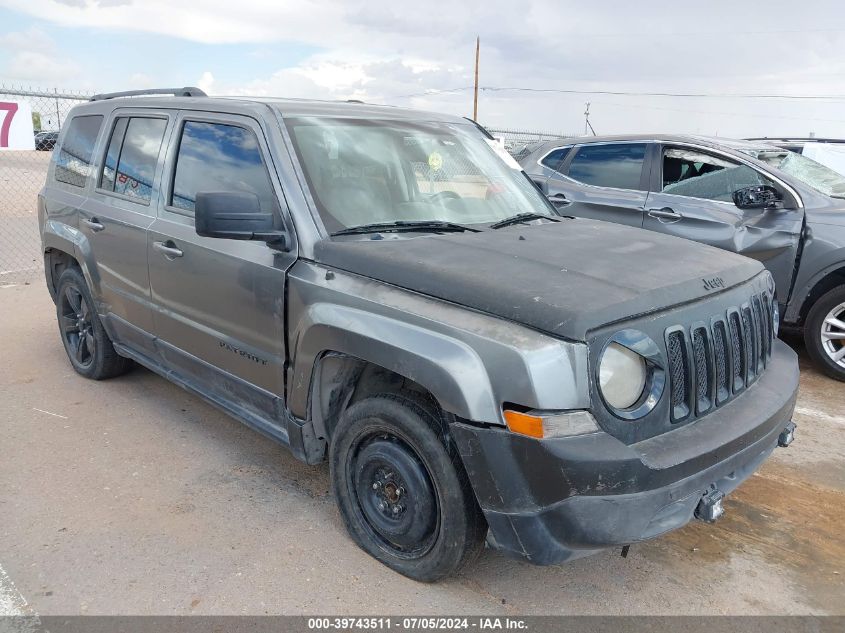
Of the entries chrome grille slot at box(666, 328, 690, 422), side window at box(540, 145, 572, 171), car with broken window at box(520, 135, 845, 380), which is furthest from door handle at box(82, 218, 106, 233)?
side window at box(540, 145, 572, 171)

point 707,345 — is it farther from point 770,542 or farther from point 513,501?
point 770,542

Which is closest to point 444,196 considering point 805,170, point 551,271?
point 551,271

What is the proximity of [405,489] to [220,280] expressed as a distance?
1.45m

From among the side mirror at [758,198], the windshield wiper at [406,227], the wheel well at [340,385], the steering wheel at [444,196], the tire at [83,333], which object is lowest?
the tire at [83,333]

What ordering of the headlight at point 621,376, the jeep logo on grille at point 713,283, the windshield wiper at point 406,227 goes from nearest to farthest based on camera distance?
the headlight at point 621,376
the jeep logo on grille at point 713,283
the windshield wiper at point 406,227

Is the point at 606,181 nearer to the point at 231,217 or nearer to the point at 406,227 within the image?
the point at 406,227

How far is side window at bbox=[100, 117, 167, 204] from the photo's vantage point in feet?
12.9

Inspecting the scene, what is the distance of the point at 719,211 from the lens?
5.75 metres

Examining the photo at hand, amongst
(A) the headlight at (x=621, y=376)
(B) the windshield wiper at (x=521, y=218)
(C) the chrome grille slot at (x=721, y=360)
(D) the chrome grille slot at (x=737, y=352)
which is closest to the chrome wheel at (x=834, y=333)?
(B) the windshield wiper at (x=521, y=218)

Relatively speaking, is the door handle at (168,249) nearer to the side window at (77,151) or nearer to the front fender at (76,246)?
the front fender at (76,246)

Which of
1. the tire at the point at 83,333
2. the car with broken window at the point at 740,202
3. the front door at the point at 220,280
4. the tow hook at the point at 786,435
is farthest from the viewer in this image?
the car with broken window at the point at 740,202

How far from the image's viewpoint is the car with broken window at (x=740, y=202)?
5.37 metres

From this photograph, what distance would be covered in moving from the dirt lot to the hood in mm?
1226

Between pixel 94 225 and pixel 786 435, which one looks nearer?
pixel 786 435
